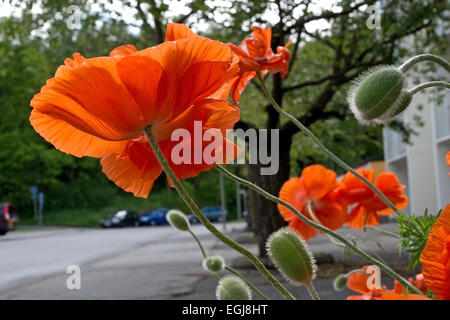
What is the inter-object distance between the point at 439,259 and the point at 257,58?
1.64 ft

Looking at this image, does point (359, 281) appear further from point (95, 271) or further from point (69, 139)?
point (95, 271)

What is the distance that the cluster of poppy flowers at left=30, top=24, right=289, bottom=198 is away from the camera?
40cm

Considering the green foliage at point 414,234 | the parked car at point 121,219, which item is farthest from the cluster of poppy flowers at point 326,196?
the parked car at point 121,219

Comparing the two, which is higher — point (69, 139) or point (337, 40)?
point (337, 40)

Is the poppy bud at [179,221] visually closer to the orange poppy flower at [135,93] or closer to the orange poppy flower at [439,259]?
the orange poppy flower at [135,93]

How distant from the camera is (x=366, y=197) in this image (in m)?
0.94

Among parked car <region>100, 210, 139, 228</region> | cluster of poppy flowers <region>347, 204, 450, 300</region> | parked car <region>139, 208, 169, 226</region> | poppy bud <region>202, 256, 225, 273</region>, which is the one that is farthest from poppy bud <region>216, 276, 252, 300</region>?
parked car <region>139, 208, 169, 226</region>

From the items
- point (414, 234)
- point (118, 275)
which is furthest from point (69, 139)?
point (118, 275)

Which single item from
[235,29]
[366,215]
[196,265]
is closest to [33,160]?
[196,265]

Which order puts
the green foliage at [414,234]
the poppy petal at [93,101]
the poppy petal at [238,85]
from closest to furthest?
the poppy petal at [93,101]
the green foliage at [414,234]
the poppy petal at [238,85]

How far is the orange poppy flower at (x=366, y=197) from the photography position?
3.03ft

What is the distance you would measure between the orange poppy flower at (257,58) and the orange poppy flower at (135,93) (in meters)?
0.23

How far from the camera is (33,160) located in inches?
758

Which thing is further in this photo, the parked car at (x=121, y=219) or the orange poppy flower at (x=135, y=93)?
the parked car at (x=121, y=219)
